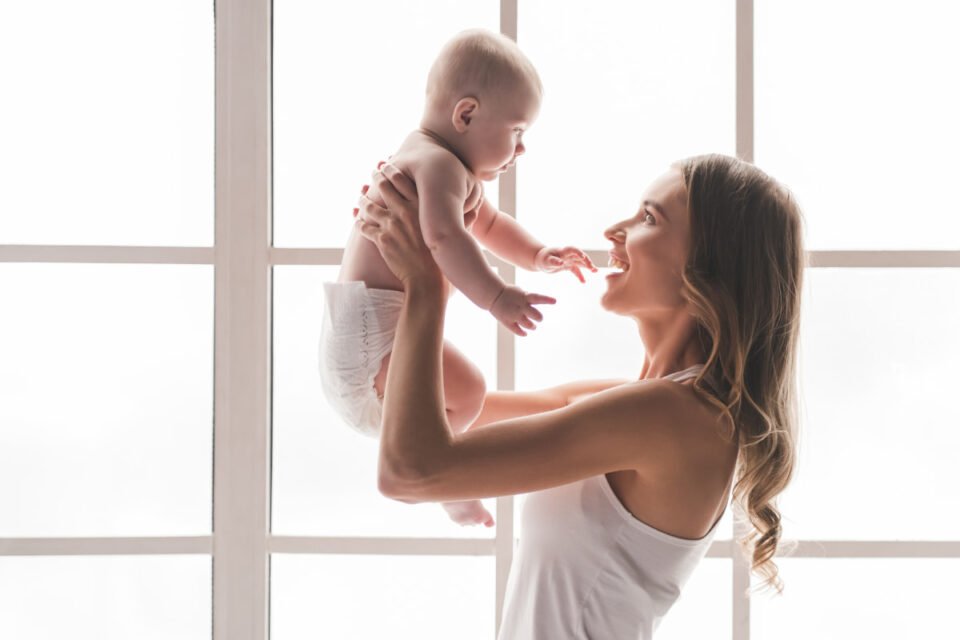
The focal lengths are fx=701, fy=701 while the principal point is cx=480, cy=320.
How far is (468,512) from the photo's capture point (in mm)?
1227

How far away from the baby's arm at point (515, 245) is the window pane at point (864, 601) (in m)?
0.84

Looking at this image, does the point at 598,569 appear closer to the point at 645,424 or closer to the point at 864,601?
the point at 645,424

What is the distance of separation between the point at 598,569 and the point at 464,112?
74 cm

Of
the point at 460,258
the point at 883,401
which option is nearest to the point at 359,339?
the point at 460,258

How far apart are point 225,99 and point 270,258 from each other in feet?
1.10

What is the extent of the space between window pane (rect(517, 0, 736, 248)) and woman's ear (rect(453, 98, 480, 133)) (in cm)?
37

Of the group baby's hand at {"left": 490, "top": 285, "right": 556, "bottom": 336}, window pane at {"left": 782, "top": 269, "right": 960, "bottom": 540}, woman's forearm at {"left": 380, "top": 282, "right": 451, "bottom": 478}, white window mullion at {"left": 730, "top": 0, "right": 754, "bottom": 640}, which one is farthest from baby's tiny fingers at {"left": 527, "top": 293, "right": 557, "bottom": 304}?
window pane at {"left": 782, "top": 269, "right": 960, "bottom": 540}

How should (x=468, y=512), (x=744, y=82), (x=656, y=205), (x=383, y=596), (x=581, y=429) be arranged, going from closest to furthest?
(x=581, y=429)
(x=656, y=205)
(x=468, y=512)
(x=744, y=82)
(x=383, y=596)

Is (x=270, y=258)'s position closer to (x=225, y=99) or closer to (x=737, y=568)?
(x=225, y=99)

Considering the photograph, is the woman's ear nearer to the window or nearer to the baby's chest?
the baby's chest

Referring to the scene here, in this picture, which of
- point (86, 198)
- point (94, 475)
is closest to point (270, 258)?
point (86, 198)

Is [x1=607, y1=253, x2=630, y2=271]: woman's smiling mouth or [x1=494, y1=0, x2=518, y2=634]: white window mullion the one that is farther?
[x1=494, y1=0, x2=518, y2=634]: white window mullion

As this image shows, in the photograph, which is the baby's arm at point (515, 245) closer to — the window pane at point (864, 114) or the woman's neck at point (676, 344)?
the woman's neck at point (676, 344)

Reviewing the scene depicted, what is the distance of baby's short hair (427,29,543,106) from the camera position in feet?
3.59
